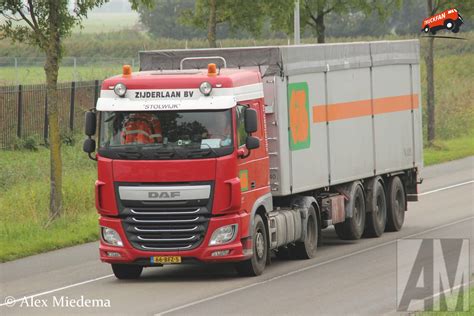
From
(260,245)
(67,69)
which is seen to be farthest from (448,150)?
(67,69)

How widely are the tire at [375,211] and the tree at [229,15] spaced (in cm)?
984

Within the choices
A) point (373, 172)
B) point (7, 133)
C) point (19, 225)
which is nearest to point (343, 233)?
point (373, 172)

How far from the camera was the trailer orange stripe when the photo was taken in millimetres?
21781

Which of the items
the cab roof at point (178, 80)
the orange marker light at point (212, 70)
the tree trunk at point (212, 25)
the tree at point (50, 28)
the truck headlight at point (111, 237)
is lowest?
the truck headlight at point (111, 237)

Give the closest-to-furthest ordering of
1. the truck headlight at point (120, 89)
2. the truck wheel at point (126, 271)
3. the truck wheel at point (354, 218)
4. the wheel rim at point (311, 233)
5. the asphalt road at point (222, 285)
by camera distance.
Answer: the asphalt road at point (222, 285) < the truck headlight at point (120, 89) < the truck wheel at point (126, 271) < the wheel rim at point (311, 233) < the truck wheel at point (354, 218)

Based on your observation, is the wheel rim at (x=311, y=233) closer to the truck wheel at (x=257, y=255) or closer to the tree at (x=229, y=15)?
the truck wheel at (x=257, y=255)

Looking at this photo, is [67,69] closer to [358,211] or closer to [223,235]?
[358,211]

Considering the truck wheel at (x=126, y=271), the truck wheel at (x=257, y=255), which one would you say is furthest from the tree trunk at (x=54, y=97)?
the truck wheel at (x=257, y=255)

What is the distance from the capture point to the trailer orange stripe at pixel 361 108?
21.8 meters

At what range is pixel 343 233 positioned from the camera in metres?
23.4

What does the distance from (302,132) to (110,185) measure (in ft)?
12.5

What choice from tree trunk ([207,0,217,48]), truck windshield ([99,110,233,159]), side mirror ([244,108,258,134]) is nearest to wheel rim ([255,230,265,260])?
truck windshield ([99,110,233,159])

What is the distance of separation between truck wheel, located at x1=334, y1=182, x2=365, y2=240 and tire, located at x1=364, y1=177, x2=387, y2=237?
0.24 metres

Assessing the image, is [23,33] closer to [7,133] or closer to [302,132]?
→ [302,132]
